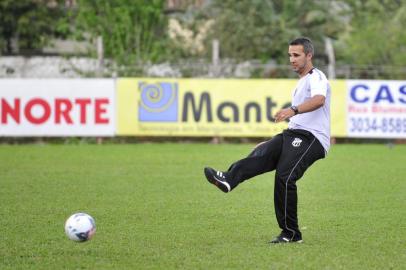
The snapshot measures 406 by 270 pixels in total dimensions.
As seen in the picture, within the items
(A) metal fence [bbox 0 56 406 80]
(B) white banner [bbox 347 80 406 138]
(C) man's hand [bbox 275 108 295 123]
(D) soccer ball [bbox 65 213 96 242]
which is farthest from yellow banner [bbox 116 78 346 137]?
(D) soccer ball [bbox 65 213 96 242]

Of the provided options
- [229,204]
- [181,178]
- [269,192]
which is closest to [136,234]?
[229,204]

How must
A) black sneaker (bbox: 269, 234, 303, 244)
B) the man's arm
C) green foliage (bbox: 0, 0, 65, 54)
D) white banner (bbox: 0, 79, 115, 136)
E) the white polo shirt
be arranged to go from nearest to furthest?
the man's arm → the white polo shirt → black sneaker (bbox: 269, 234, 303, 244) → white banner (bbox: 0, 79, 115, 136) → green foliage (bbox: 0, 0, 65, 54)

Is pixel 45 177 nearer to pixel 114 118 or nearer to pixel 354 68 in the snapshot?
pixel 114 118

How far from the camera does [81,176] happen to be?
1545 centimetres

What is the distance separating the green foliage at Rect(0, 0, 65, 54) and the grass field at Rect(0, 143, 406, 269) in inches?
746

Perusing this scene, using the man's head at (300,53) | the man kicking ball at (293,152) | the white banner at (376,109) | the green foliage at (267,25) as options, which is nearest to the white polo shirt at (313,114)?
the man kicking ball at (293,152)

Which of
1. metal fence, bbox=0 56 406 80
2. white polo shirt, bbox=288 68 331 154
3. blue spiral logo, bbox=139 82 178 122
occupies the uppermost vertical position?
white polo shirt, bbox=288 68 331 154

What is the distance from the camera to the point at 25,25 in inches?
1478

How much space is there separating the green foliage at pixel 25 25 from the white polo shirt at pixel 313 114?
29.1 meters

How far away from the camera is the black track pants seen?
8.61m

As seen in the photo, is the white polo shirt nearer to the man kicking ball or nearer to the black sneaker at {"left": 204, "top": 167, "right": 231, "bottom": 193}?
the man kicking ball

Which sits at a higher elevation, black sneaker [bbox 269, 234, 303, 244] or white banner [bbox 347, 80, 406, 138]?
black sneaker [bbox 269, 234, 303, 244]

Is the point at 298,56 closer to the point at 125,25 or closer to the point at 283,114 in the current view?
the point at 283,114

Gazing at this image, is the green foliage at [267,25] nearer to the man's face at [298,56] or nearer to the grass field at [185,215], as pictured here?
the grass field at [185,215]
